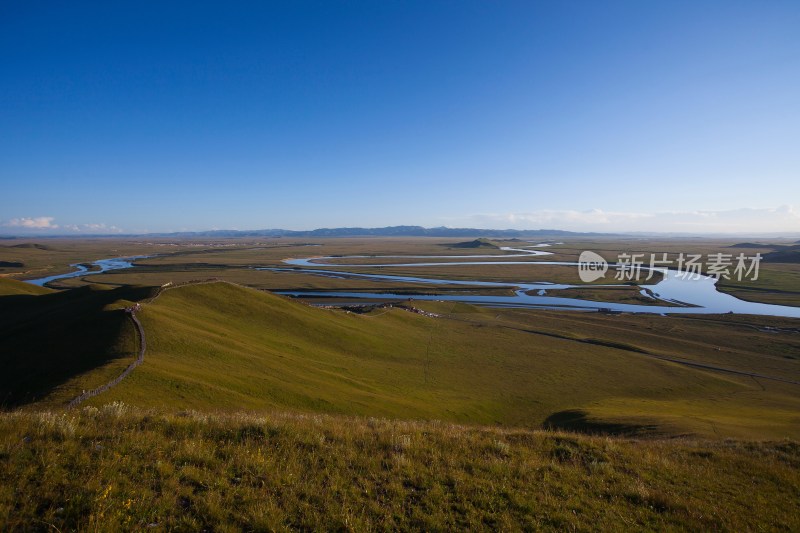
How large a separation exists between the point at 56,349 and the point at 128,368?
8.65m

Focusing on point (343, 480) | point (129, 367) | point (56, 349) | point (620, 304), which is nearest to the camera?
point (343, 480)

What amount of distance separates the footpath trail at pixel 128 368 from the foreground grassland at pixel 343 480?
885 centimetres

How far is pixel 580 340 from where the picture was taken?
59906 mm

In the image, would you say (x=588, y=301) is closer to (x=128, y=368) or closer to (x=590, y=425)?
(x=590, y=425)

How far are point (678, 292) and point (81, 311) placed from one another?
137610 millimetres

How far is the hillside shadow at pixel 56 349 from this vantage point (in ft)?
71.1

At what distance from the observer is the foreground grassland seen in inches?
300

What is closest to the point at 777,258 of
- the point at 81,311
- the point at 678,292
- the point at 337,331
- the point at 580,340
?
the point at 678,292

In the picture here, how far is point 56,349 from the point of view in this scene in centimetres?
2702

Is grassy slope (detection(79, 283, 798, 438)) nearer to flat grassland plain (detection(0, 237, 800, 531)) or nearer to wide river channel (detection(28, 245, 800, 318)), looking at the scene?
flat grassland plain (detection(0, 237, 800, 531))

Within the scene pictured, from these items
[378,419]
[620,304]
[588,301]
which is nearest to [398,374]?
[378,419]

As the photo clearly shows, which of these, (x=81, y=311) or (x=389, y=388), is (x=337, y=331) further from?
(x=81, y=311)

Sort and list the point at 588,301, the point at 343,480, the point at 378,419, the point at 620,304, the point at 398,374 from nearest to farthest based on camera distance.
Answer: the point at 343,480 < the point at 378,419 < the point at 398,374 < the point at 620,304 < the point at 588,301

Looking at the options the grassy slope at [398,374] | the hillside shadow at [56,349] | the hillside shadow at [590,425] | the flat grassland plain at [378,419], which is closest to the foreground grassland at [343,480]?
the flat grassland plain at [378,419]
